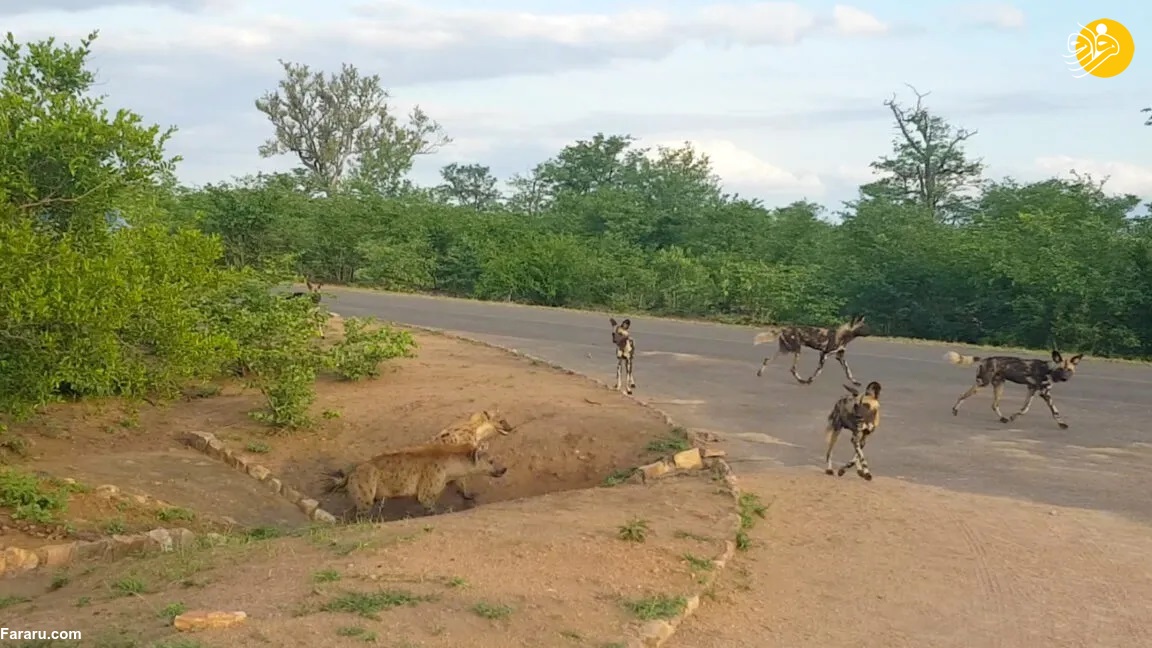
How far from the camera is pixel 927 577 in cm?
777

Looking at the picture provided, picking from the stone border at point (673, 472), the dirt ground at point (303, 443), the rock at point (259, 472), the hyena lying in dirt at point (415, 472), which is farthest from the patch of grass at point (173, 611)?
the rock at point (259, 472)

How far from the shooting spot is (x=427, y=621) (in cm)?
593

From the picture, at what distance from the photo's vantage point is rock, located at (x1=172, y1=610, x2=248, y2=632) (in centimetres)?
562

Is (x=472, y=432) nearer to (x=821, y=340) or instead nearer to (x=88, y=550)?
(x=88, y=550)

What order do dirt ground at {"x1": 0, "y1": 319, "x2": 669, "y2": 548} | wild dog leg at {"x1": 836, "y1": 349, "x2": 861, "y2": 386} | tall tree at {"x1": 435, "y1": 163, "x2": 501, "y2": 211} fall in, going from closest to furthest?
1. dirt ground at {"x1": 0, "y1": 319, "x2": 669, "y2": 548}
2. wild dog leg at {"x1": 836, "y1": 349, "x2": 861, "y2": 386}
3. tall tree at {"x1": 435, "y1": 163, "x2": 501, "y2": 211}

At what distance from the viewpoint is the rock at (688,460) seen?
35.0ft

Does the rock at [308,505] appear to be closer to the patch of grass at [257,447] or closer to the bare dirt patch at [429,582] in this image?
the patch of grass at [257,447]

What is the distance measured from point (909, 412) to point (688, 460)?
5.57 m

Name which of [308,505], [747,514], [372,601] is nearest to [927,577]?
[747,514]

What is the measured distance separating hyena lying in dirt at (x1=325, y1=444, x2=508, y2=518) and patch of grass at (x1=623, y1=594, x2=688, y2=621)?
492cm

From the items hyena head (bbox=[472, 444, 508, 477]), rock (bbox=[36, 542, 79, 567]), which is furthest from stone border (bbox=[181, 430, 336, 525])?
rock (bbox=[36, 542, 79, 567])

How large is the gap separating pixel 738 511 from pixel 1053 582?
244 cm

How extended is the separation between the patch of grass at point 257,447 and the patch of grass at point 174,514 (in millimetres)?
2318

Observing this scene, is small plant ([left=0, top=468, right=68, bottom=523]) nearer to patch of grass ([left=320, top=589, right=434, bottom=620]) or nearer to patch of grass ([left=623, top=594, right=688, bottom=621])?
patch of grass ([left=320, top=589, right=434, bottom=620])
